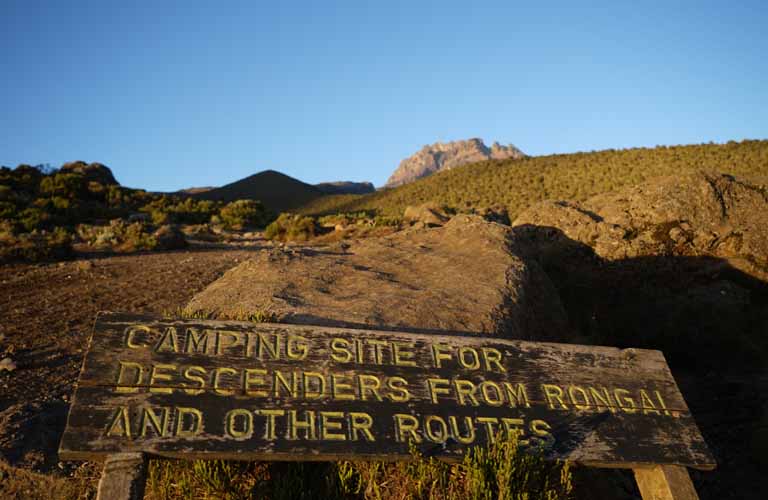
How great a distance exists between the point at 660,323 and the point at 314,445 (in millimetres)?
5907

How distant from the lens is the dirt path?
177 inches

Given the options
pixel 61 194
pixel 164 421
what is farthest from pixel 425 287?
pixel 61 194

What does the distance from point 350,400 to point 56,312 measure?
5.98m

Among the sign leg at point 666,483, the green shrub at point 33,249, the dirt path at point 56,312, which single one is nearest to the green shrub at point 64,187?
the green shrub at point 33,249

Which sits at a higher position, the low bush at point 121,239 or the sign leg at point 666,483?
the low bush at point 121,239

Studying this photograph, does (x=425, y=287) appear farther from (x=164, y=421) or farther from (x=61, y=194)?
(x=61, y=194)

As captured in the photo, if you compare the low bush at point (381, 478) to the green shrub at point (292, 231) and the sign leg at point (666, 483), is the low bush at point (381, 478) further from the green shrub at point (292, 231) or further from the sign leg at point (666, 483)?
the green shrub at point (292, 231)

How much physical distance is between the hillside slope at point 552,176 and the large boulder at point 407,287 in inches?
953

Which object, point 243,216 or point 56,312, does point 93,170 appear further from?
point 56,312

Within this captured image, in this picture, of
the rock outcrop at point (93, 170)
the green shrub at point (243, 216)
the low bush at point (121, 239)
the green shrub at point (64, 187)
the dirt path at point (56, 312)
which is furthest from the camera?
the rock outcrop at point (93, 170)

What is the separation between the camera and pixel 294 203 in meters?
59.7

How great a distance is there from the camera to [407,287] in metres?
5.55

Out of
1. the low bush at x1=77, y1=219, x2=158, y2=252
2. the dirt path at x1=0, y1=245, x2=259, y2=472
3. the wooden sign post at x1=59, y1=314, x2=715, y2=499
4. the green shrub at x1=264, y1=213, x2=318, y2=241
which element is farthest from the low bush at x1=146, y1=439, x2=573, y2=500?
the green shrub at x1=264, y1=213, x2=318, y2=241

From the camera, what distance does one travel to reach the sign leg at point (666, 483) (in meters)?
3.26
